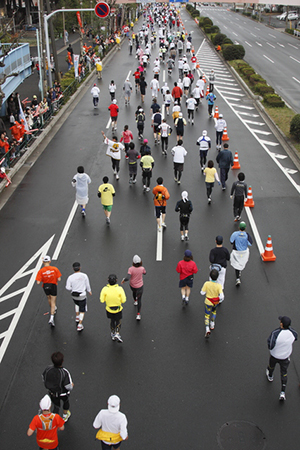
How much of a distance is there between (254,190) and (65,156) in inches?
332

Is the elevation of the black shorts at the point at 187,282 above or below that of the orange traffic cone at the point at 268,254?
above

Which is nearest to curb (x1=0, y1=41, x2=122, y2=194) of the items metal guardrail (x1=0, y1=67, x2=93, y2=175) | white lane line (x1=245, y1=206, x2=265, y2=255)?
metal guardrail (x1=0, y1=67, x2=93, y2=175)

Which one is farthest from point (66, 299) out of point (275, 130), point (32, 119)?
point (275, 130)

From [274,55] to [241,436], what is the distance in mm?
44615

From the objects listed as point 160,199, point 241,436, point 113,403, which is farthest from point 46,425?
point 160,199

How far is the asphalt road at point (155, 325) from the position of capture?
7.58 metres

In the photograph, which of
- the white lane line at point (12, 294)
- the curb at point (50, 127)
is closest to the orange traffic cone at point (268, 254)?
the white lane line at point (12, 294)

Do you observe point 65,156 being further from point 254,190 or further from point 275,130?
point 275,130

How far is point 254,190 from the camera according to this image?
54.0 ft

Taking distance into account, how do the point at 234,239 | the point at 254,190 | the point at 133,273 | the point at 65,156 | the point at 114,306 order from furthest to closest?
the point at 65,156, the point at 254,190, the point at 234,239, the point at 133,273, the point at 114,306

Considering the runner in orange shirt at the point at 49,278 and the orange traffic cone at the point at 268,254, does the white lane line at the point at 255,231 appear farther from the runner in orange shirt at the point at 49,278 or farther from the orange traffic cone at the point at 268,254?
the runner in orange shirt at the point at 49,278

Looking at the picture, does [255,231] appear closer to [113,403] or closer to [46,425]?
[113,403]

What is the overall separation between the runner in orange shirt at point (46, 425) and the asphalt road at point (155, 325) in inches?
31.8

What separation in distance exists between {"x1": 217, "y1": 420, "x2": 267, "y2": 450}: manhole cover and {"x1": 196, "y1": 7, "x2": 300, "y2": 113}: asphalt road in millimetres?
22427
